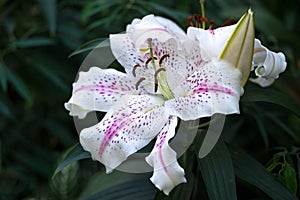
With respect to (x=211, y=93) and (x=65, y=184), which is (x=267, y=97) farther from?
(x=65, y=184)

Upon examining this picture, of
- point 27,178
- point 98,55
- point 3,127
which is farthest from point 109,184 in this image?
point 3,127

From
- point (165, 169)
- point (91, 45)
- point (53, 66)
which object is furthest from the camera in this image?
point (53, 66)

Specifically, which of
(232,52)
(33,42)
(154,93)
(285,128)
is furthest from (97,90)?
(33,42)

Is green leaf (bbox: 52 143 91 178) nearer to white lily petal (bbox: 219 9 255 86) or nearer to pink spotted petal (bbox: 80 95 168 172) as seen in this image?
pink spotted petal (bbox: 80 95 168 172)

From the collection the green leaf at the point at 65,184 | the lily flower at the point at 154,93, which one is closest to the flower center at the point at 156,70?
the lily flower at the point at 154,93

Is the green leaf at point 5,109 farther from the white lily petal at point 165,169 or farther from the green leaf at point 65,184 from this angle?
the white lily petal at point 165,169

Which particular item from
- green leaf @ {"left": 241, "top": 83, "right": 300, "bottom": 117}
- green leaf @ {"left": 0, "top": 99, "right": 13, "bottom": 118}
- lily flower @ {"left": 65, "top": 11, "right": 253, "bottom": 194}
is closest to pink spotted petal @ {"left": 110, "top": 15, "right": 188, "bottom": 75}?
lily flower @ {"left": 65, "top": 11, "right": 253, "bottom": 194}
